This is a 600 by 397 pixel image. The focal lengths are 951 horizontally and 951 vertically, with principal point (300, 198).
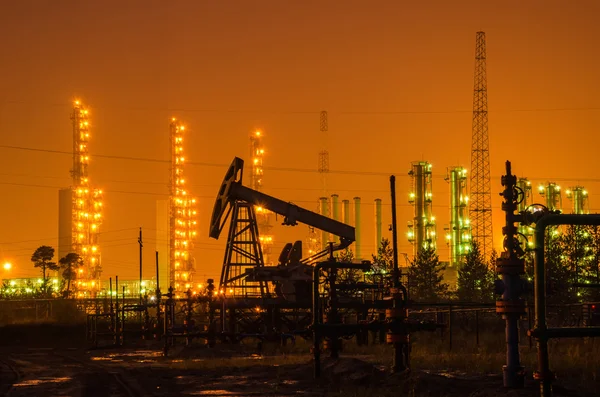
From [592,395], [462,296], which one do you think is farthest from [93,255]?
[592,395]

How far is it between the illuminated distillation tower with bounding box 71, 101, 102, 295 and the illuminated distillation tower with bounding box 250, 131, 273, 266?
62.3ft

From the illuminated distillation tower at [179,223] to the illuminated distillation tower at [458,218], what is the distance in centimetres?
3174

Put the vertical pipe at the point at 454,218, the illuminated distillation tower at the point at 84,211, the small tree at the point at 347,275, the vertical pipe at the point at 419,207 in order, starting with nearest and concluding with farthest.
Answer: the small tree at the point at 347,275 → the illuminated distillation tower at the point at 84,211 → the vertical pipe at the point at 419,207 → the vertical pipe at the point at 454,218

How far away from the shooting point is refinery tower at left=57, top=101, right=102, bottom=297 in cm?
10906

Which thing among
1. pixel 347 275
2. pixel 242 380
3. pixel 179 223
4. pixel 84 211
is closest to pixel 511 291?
pixel 242 380

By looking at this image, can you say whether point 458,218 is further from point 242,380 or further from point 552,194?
point 242,380

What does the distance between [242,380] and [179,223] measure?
3816 inches

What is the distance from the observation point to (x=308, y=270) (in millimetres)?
38938

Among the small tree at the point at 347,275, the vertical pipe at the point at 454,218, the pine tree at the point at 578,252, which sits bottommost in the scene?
the small tree at the point at 347,275

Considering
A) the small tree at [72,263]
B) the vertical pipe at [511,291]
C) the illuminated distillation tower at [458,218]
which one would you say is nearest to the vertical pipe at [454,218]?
the illuminated distillation tower at [458,218]

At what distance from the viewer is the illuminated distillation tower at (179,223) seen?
11581 centimetres

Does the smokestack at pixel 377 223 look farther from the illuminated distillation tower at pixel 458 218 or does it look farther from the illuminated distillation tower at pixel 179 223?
the illuminated distillation tower at pixel 179 223

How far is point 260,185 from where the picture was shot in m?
117

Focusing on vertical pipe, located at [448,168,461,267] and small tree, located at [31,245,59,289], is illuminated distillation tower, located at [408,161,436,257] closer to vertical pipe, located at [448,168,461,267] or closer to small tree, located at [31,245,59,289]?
vertical pipe, located at [448,168,461,267]
